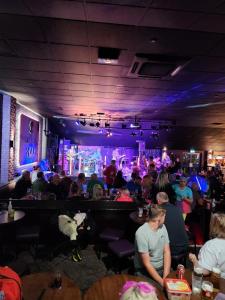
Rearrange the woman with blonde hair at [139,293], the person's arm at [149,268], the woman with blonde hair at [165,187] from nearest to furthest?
the woman with blonde hair at [139,293]
the person's arm at [149,268]
the woman with blonde hair at [165,187]

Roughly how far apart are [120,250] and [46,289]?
1815mm

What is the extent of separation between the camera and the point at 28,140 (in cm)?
943

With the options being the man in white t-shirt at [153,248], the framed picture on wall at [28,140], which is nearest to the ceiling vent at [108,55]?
the man in white t-shirt at [153,248]

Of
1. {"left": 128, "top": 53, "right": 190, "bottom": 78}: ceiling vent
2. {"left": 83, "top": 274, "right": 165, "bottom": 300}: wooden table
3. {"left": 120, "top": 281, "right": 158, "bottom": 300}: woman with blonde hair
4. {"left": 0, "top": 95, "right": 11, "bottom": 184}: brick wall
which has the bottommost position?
{"left": 83, "top": 274, "right": 165, "bottom": 300}: wooden table

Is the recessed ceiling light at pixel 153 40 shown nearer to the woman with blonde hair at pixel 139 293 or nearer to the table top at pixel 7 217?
the woman with blonde hair at pixel 139 293

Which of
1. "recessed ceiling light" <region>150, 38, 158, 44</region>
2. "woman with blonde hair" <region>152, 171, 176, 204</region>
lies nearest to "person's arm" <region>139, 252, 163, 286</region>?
"recessed ceiling light" <region>150, 38, 158, 44</region>

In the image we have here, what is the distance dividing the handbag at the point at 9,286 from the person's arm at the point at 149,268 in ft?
4.19

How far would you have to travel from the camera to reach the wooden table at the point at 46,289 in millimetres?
2135

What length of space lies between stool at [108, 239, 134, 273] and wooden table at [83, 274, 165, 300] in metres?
1.42

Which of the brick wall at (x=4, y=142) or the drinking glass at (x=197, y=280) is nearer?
the drinking glass at (x=197, y=280)

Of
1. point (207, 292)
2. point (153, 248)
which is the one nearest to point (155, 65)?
point (153, 248)

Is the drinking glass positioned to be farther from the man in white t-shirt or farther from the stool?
the stool

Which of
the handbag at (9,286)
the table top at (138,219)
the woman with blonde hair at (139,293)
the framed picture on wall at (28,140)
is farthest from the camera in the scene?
the framed picture on wall at (28,140)

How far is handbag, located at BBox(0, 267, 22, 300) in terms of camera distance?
1.74 meters
